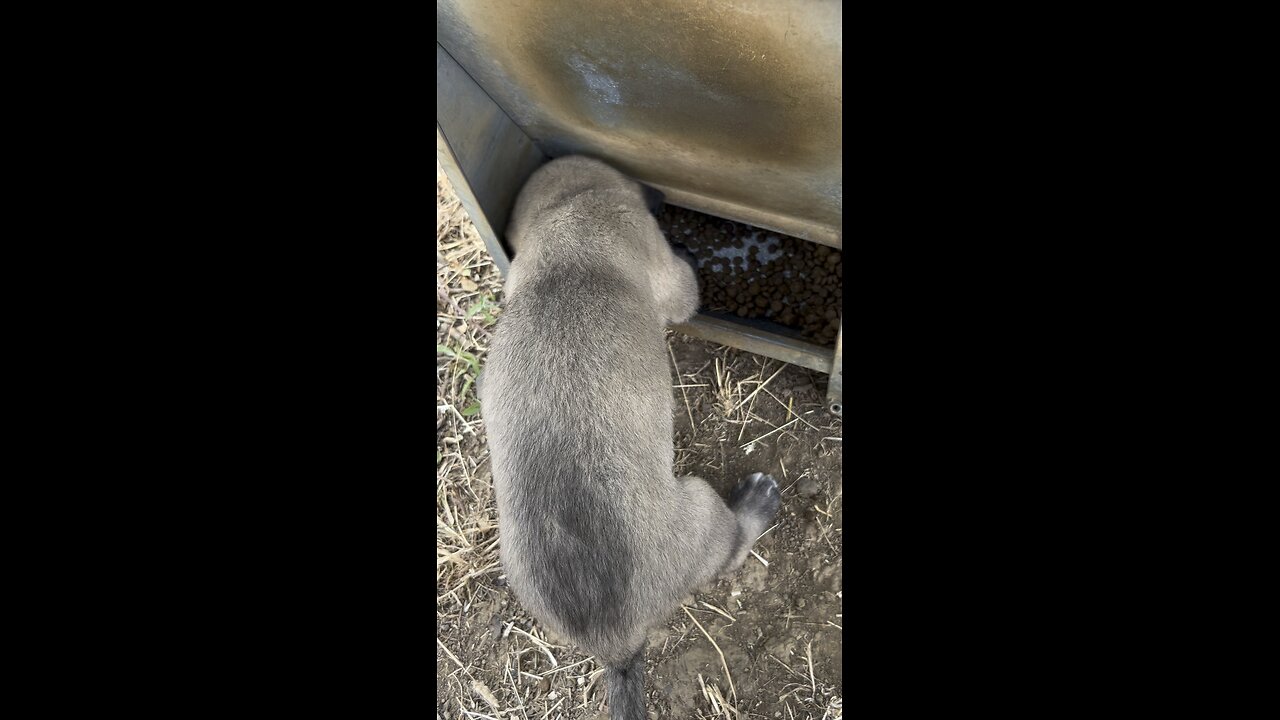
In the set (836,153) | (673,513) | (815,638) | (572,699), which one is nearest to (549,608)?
(673,513)

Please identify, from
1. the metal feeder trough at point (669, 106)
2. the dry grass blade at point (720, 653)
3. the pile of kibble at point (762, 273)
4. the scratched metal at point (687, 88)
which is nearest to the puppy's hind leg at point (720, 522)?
the dry grass blade at point (720, 653)

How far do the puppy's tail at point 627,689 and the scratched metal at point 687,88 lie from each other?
1833mm

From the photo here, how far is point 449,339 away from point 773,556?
1.95m

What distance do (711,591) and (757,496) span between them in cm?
48

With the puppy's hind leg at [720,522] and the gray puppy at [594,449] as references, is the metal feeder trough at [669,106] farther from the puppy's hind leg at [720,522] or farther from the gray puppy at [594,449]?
the puppy's hind leg at [720,522]

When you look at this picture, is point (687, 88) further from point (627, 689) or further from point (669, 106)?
point (627, 689)

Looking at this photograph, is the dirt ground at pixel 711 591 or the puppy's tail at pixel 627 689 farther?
the dirt ground at pixel 711 591

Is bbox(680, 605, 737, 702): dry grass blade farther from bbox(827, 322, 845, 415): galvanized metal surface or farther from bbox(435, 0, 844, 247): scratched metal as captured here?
bbox(435, 0, 844, 247): scratched metal

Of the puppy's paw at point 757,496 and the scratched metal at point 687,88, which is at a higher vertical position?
the scratched metal at point 687,88

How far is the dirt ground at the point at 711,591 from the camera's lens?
11.1ft

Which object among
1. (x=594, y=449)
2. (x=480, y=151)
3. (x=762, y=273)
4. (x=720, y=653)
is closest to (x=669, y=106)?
(x=480, y=151)

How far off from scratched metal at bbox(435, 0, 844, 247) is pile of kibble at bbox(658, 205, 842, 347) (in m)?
0.11

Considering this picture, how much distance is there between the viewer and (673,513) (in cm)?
262

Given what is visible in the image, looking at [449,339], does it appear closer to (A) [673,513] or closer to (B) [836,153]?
(A) [673,513]
